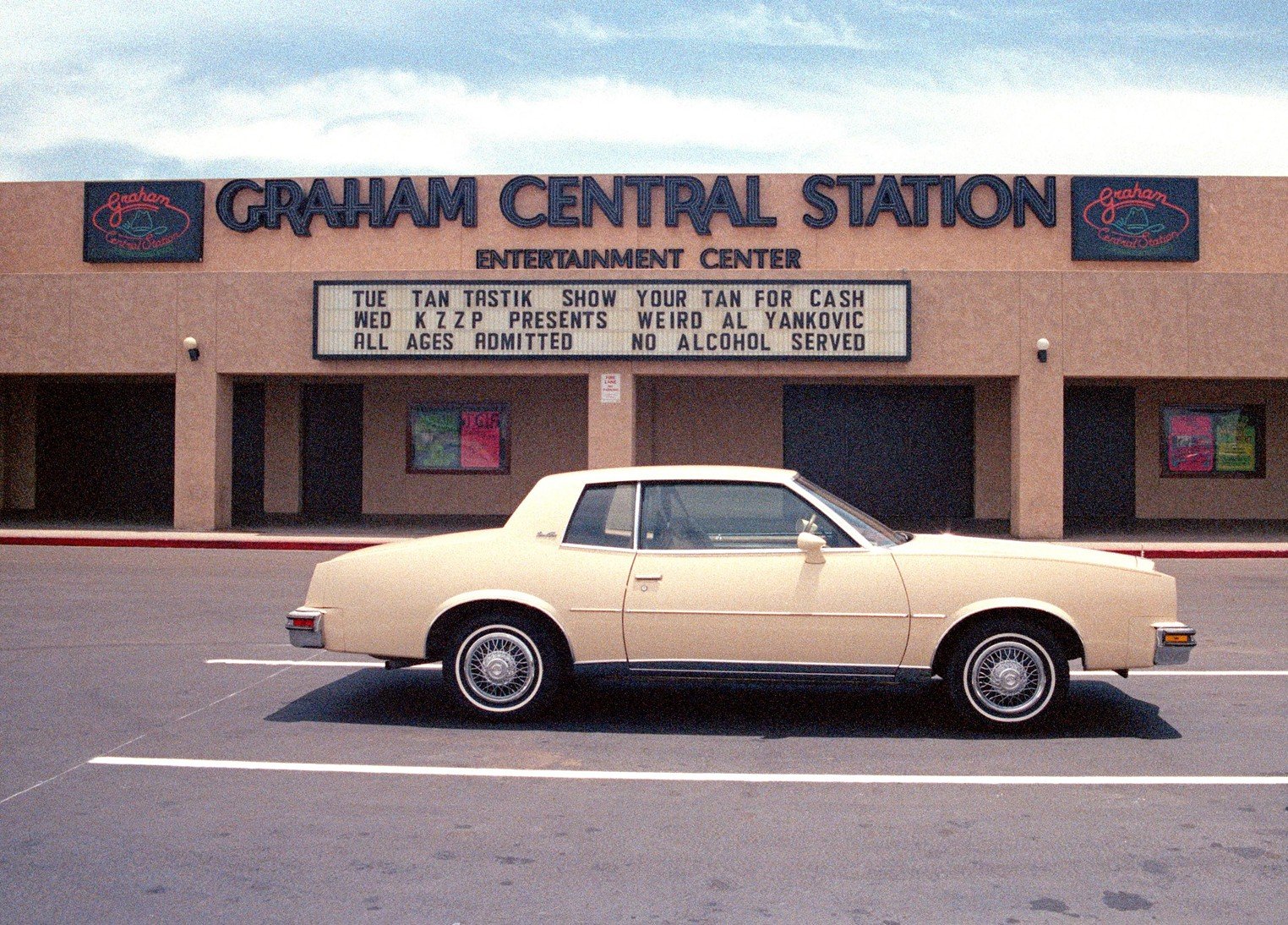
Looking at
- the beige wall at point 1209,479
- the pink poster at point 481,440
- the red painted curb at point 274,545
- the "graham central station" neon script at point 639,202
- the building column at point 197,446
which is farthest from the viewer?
the pink poster at point 481,440

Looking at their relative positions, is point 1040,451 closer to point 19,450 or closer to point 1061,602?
point 1061,602

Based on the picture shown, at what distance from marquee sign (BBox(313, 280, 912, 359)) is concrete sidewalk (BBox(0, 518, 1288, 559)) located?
10.4 ft

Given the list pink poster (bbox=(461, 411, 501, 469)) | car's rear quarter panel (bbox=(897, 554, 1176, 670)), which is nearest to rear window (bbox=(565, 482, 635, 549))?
car's rear quarter panel (bbox=(897, 554, 1176, 670))

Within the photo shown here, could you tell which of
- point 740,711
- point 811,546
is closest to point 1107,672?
point 740,711

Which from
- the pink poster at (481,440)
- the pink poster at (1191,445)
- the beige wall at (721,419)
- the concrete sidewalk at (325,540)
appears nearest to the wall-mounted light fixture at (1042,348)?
the concrete sidewalk at (325,540)

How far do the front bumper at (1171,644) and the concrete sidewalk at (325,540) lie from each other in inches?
445

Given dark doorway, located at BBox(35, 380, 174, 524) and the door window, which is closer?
the door window

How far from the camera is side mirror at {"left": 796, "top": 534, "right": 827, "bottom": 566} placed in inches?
263

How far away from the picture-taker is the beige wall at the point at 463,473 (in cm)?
2398

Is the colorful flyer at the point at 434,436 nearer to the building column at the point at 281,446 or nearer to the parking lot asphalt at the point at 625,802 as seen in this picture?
the building column at the point at 281,446

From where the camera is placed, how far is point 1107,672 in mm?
8875

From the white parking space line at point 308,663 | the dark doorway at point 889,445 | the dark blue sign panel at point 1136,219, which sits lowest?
the white parking space line at point 308,663

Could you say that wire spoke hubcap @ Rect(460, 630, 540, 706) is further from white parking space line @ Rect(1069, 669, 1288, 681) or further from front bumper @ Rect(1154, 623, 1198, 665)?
white parking space line @ Rect(1069, 669, 1288, 681)

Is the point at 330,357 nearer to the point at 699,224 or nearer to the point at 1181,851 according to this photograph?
the point at 699,224
